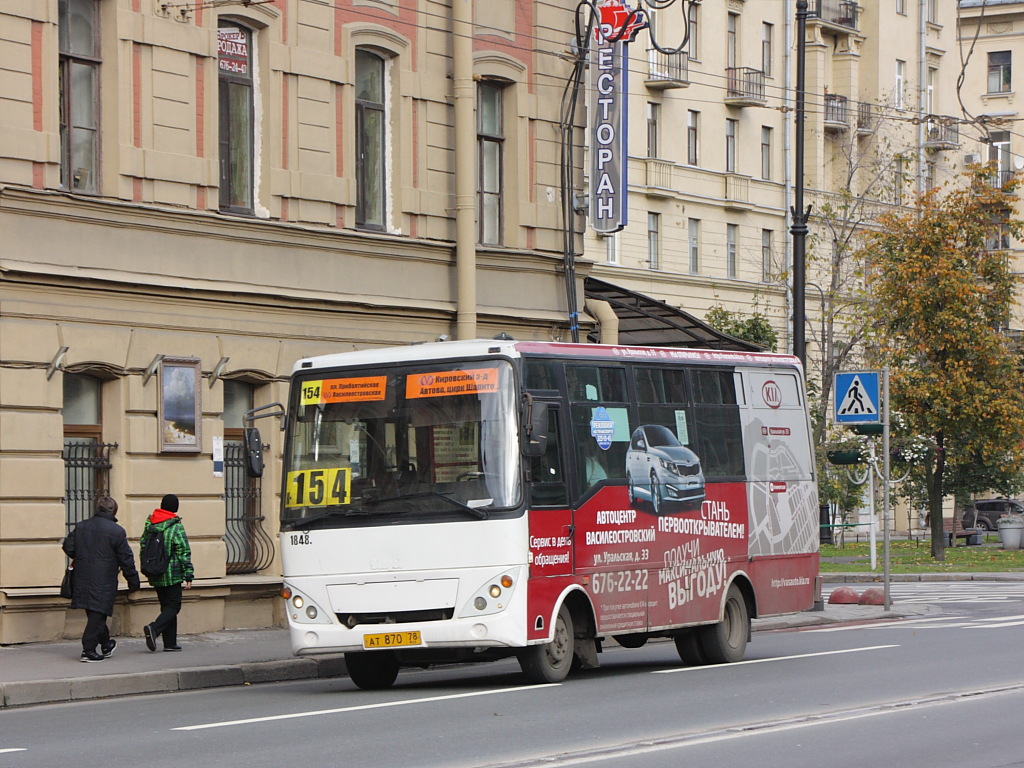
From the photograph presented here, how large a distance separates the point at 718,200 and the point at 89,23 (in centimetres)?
3812

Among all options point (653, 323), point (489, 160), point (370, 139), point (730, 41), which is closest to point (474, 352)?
point (370, 139)

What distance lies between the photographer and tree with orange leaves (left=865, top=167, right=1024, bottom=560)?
135 ft

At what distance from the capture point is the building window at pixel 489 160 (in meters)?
25.9

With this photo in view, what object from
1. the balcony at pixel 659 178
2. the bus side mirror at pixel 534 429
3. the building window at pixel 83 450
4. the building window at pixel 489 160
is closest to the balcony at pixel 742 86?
the balcony at pixel 659 178

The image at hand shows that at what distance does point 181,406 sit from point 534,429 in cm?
714

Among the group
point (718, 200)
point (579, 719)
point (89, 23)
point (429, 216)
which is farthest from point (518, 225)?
point (718, 200)

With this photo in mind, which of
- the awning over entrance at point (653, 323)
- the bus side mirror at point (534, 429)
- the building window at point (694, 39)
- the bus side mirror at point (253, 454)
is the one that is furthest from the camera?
the building window at point (694, 39)

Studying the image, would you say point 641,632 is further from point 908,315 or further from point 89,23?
point 908,315

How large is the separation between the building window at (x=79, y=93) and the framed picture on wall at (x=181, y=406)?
87.6 inches

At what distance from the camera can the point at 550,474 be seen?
51.7 feet

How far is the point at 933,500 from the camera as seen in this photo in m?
42.8

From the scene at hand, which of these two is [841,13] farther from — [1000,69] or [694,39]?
[1000,69]

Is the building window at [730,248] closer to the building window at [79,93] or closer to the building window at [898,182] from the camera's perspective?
the building window at [898,182]

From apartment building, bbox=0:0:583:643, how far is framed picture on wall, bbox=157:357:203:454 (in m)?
0.03
